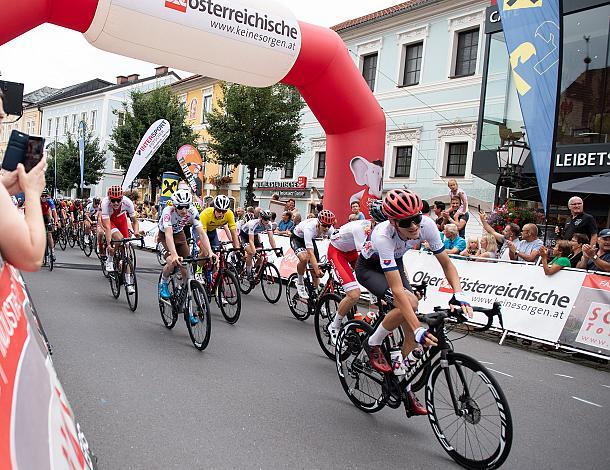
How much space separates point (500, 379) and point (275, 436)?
10.8 ft

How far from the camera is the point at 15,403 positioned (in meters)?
1.72

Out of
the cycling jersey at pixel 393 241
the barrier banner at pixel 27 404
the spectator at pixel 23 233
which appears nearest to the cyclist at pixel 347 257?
the cycling jersey at pixel 393 241

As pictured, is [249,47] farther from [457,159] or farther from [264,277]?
[457,159]

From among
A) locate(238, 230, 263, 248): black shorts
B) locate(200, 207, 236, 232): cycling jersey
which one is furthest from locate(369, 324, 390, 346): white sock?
locate(238, 230, 263, 248): black shorts

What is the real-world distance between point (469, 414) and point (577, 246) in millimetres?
5896

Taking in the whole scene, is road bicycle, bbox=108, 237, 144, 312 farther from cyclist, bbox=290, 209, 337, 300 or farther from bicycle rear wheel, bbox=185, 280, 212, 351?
cyclist, bbox=290, 209, 337, 300

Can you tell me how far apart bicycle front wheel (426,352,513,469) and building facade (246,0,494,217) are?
1728 cm

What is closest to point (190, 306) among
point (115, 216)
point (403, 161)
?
point (115, 216)

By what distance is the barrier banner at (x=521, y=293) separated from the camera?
807cm

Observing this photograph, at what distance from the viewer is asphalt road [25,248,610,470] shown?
3.91 metres

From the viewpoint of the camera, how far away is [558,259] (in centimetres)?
853

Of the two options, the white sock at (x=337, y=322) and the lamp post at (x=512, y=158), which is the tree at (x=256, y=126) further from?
the white sock at (x=337, y=322)

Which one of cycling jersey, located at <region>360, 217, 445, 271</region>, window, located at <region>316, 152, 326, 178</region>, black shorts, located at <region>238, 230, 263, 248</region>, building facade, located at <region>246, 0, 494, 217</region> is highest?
building facade, located at <region>246, 0, 494, 217</region>

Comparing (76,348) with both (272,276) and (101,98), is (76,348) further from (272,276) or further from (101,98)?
(101,98)
